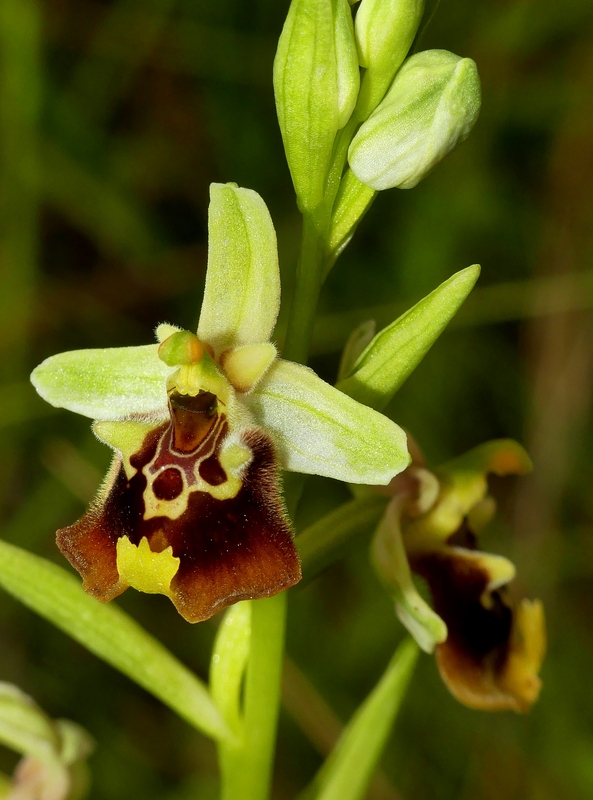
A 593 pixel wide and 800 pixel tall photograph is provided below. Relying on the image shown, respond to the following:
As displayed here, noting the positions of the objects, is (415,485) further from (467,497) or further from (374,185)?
(374,185)

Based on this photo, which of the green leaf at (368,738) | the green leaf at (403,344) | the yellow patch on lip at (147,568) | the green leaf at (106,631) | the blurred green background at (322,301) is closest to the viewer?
the yellow patch on lip at (147,568)

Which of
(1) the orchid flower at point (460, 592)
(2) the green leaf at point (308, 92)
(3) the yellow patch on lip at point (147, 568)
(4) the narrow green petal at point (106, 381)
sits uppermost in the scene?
(2) the green leaf at point (308, 92)

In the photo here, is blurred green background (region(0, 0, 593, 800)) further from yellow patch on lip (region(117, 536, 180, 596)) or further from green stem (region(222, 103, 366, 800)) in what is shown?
yellow patch on lip (region(117, 536, 180, 596))

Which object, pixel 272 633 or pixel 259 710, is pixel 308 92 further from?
pixel 259 710

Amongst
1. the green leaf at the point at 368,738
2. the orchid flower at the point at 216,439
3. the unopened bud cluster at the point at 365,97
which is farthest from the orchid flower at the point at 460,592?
the unopened bud cluster at the point at 365,97

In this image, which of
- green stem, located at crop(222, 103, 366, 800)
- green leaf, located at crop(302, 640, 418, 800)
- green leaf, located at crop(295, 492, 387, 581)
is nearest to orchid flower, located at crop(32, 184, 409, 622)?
green stem, located at crop(222, 103, 366, 800)

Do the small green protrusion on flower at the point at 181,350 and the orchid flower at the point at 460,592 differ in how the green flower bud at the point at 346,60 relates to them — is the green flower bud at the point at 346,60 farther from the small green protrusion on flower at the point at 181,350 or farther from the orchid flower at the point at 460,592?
the orchid flower at the point at 460,592
